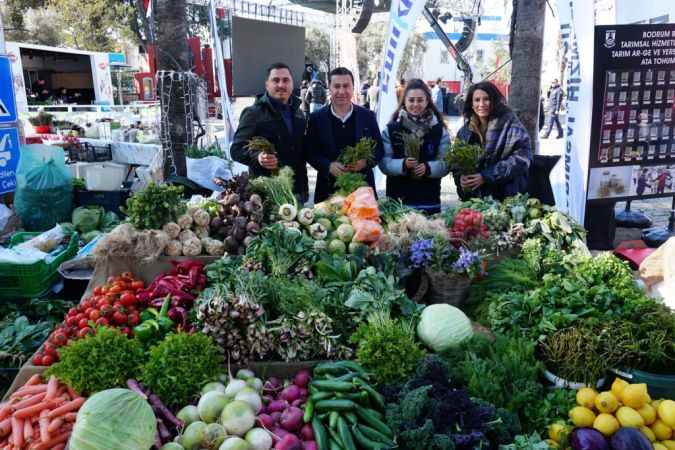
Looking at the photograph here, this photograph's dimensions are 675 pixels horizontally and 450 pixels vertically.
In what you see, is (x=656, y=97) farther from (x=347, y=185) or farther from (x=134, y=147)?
(x=134, y=147)

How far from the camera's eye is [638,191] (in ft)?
20.6

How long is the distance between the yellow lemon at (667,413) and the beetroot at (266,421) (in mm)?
1835

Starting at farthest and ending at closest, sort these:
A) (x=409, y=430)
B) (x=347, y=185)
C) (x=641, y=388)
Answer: (x=347, y=185) → (x=641, y=388) → (x=409, y=430)

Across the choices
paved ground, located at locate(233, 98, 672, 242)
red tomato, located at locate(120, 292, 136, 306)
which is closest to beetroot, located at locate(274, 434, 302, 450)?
red tomato, located at locate(120, 292, 136, 306)

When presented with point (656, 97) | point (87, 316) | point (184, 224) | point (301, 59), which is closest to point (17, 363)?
point (87, 316)

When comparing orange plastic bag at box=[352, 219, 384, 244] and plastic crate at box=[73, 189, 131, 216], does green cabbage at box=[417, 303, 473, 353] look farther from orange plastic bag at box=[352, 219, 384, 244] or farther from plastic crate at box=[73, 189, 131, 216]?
plastic crate at box=[73, 189, 131, 216]

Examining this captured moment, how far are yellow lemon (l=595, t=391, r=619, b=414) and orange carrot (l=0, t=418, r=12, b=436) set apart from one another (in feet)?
9.37

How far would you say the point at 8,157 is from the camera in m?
6.98

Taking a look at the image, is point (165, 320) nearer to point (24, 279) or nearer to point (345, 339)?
point (345, 339)

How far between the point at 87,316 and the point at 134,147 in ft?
21.7

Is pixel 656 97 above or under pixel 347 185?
above

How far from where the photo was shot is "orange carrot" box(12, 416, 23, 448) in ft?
7.82

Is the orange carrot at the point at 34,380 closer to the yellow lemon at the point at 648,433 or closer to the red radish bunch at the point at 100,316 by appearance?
the red radish bunch at the point at 100,316

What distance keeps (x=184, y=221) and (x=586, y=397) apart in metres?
2.87
